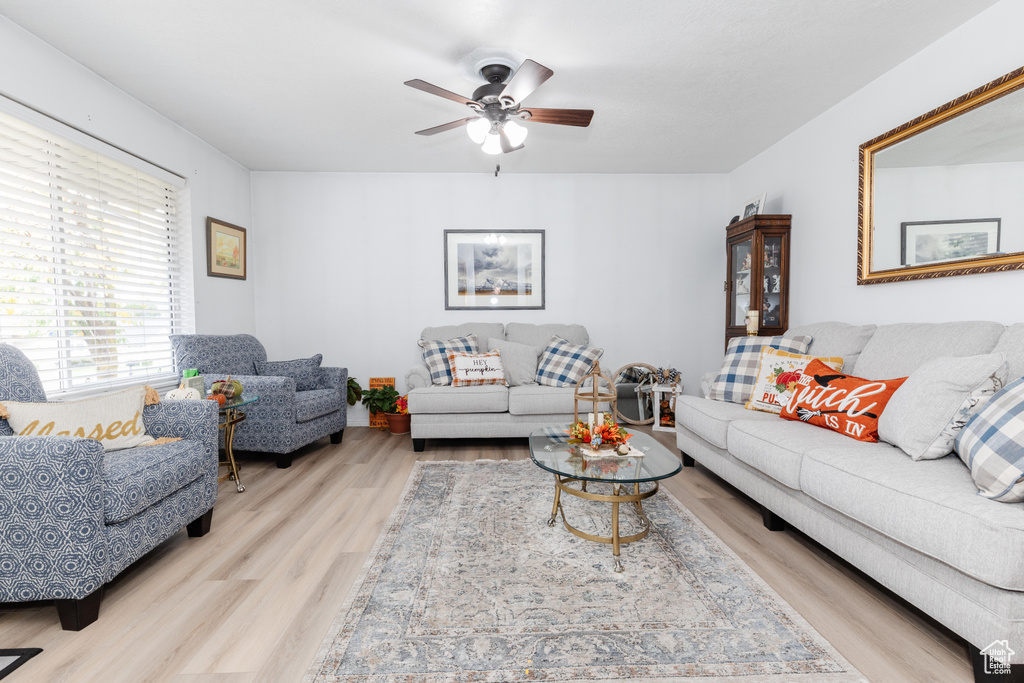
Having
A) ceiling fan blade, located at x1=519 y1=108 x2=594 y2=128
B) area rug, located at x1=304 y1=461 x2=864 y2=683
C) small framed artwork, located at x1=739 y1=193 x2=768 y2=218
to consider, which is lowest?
area rug, located at x1=304 y1=461 x2=864 y2=683

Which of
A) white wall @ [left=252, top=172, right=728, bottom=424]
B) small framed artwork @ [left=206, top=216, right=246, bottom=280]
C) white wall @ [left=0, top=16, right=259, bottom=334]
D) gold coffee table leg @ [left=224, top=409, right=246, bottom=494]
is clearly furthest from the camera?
white wall @ [left=252, top=172, right=728, bottom=424]

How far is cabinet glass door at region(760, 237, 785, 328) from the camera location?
12.2 feet

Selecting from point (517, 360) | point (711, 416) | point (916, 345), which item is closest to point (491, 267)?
point (517, 360)

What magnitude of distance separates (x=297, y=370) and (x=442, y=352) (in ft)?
4.08

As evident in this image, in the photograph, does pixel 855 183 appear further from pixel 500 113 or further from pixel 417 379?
pixel 417 379

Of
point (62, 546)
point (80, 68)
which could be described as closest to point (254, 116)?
point (80, 68)

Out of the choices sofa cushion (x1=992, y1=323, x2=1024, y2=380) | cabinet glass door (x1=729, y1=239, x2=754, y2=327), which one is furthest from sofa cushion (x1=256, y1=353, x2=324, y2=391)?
sofa cushion (x1=992, y1=323, x2=1024, y2=380)

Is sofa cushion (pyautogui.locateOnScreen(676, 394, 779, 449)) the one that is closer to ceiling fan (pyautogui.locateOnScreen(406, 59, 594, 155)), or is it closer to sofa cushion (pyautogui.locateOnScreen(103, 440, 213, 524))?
ceiling fan (pyautogui.locateOnScreen(406, 59, 594, 155))

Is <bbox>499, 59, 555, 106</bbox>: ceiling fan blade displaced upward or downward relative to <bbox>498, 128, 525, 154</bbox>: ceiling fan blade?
upward

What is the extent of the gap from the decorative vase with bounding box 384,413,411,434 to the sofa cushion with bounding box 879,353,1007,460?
358cm

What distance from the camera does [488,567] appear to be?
1975 mm

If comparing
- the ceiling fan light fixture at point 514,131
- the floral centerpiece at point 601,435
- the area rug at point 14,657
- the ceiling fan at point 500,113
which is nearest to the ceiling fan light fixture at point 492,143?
the ceiling fan at point 500,113

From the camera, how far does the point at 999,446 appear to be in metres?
1.44

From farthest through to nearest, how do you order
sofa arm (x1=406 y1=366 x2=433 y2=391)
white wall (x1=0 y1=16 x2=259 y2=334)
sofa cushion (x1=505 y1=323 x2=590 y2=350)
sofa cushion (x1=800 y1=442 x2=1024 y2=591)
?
1. sofa cushion (x1=505 y1=323 x2=590 y2=350)
2. sofa arm (x1=406 y1=366 x2=433 y2=391)
3. white wall (x1=0 y1=16 x2=259 y2=334)
4. sofa cushion (x1=800 y1=442 x2=1024 y2=591)
